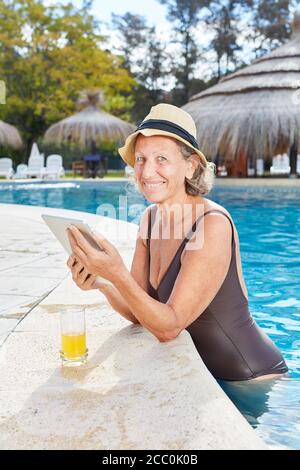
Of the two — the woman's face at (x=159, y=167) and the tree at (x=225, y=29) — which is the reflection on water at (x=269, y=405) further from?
the tree at (x=225, y=29)

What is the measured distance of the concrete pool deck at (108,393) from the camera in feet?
4.91

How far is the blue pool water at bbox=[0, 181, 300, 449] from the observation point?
2.33m

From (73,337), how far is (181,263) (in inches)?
17.8

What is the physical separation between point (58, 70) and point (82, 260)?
25256 mm

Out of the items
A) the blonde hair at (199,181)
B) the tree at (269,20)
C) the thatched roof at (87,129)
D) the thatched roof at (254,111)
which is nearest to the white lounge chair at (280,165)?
the thatched roof at (254,111)

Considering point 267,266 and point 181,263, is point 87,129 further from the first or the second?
point 181,263

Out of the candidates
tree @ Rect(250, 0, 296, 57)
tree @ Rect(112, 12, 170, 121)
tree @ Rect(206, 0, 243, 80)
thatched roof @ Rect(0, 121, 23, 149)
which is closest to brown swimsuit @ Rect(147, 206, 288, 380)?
thatched roof @ Rect(0, 121, 23, 149)

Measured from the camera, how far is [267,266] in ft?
19.0

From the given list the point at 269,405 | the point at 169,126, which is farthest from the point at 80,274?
the point at 269,405

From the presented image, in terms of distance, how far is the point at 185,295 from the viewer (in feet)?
6.42

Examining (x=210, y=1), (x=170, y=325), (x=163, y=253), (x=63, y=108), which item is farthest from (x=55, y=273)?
(x=210, y=1)

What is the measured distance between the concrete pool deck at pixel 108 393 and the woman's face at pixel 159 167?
528 mm

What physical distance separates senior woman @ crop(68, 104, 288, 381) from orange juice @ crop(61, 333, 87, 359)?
0.18 m

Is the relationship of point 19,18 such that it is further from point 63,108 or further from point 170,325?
point 170,325
